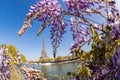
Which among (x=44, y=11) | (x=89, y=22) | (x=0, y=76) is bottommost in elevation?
(x=0, y=76)

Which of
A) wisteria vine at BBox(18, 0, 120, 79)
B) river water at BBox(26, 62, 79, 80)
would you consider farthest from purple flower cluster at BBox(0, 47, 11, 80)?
wisteria vine at BBox(18, 0, 120, 79)

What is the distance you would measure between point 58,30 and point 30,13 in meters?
0.39

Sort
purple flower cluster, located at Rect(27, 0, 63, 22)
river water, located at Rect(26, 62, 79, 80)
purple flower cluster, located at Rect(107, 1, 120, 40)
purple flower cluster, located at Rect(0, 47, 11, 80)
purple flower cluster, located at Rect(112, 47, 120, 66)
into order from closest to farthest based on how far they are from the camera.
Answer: purple flower cluster, located at Rect(112, 47, 120, 66)
purple flower cluster, located at Rect(107, 1, 120, 40)
river water, located at Rect(26, 62, 79, 80)
purple flower cluster, located at Rect(27, 0, 63, 22)
purple flower cluster, located at Rect(0, 47, 11, 80)

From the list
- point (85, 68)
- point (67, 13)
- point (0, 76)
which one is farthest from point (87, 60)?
point (0, 76)

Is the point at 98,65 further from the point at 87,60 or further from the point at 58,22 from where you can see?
the point at 58,22

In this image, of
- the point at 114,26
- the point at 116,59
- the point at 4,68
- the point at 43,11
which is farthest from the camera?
the point at 4,68

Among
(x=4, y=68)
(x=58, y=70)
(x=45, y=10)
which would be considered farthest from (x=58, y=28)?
(x=58, y=70)

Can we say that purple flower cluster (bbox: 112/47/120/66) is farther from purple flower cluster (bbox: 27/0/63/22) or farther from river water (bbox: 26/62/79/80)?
purple flower cluster (bbox: 27/0/63/22)

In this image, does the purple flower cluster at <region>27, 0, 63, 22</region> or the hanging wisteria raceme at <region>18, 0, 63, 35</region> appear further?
the purple flower cluster at <region>27, 0, 63, 22</region>

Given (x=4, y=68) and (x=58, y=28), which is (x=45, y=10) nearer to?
(x=58, y=28)

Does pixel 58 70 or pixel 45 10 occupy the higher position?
pixel 45 10

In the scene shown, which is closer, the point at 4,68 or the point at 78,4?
the point at 78,4

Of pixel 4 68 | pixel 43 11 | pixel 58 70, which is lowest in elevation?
pixel 58 70

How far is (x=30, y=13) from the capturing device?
218 cm
